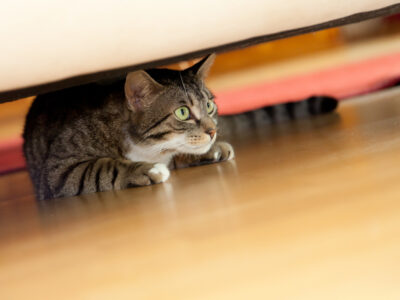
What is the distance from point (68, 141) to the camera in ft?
6.70

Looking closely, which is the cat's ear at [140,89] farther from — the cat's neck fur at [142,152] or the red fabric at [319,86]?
the red fabric at [319,86]

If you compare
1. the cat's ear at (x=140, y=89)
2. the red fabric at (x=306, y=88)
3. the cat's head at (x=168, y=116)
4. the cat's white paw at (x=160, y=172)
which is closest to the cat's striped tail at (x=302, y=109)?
the red fabric at (x=306, y=88)

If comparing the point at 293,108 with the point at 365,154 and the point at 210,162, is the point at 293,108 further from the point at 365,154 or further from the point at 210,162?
the point at 365,154

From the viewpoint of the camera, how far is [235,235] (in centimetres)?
98

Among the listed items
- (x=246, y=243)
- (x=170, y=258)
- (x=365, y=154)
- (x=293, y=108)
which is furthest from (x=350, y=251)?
(x=293, y=108)

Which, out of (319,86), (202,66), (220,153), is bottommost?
(319,86)

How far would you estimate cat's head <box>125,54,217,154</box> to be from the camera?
6.27 feet

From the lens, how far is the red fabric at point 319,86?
151 inches

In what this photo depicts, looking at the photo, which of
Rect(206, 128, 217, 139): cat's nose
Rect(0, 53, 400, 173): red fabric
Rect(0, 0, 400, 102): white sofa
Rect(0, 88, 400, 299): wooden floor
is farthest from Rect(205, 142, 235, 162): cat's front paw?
Rect(0, 53, 400, 173): red fabric

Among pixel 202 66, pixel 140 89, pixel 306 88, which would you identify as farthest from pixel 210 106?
pixel 306 88

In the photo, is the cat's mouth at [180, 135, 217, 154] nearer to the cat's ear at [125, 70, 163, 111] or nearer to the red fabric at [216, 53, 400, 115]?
the cat's ear at [125, 70, 163, 111]

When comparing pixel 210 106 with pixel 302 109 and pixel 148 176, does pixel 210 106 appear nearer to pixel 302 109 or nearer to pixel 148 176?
pixel 148 176

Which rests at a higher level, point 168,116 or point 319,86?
point 168,116

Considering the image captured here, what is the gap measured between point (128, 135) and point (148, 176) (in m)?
0.25
